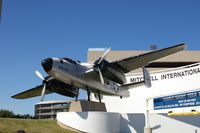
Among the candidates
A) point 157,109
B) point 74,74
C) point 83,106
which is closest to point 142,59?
point 74,74

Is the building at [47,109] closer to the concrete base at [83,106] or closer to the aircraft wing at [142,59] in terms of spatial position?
the concrete base at [83,106]

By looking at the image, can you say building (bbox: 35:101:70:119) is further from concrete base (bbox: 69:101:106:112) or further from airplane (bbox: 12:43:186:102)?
airplane (bbox: 12:43:186:102)

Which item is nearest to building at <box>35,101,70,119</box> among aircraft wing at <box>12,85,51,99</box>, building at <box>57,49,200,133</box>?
building at <box>57,49,200,133</box>

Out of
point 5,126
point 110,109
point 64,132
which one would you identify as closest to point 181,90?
point 110,109

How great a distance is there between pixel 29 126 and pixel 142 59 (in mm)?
12855

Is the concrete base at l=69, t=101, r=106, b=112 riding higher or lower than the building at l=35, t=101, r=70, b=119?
lower

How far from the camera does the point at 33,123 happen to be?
3039 cm

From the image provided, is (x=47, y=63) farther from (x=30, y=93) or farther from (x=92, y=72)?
(x=30, y=93)

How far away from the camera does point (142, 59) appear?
2894 centimetres

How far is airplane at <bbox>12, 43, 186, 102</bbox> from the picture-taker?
2745cm

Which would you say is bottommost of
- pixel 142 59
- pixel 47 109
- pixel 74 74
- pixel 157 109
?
pixel 157 109

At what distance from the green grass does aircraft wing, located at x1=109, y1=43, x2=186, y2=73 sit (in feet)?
27.3

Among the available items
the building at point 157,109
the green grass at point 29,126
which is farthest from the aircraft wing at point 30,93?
the building at point 157,109

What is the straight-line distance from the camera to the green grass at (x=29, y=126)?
27.4 meters
